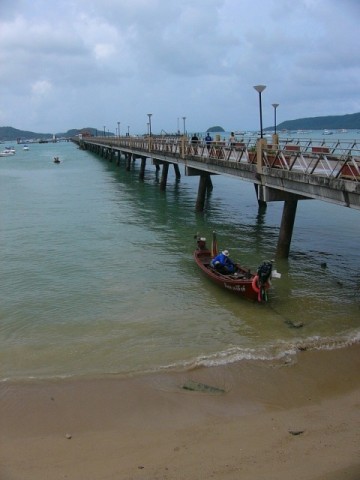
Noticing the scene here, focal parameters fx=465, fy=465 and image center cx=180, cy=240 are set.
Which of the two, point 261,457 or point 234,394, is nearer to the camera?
point 261,457

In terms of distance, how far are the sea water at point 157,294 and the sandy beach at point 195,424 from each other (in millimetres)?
774

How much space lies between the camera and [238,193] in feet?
136

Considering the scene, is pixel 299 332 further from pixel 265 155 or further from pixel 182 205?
pixel 182 205

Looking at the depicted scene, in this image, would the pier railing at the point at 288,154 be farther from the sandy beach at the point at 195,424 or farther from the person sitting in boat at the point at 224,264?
the sandy beach at the point at 195,424

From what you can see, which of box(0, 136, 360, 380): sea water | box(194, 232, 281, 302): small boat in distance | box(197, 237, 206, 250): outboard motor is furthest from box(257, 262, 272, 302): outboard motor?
box(197, 237, 206, 250): outboard motor

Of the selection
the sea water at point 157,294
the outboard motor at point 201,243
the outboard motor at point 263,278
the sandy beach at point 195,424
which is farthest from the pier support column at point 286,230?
the sandy beach at point 195,424

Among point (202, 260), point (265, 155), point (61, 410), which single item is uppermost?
point (265, 155)

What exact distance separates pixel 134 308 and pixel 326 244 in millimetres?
11587

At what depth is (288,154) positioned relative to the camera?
19.0 m

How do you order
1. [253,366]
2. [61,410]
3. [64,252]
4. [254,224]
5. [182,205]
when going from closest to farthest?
[61,410]
[253,366]
[64,252]
[254,224]
[182,205]

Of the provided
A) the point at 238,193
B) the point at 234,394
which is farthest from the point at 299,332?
the point at 238,193

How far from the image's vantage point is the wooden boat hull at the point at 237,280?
14124 millimetres

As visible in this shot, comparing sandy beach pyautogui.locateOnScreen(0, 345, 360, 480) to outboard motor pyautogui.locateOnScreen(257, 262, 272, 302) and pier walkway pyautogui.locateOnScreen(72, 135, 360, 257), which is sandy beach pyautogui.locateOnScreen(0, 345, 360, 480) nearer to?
outboard motor pyautogui.locateOnScreen(257, 262, 272, 302)

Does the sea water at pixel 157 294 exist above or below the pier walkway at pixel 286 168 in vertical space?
below
